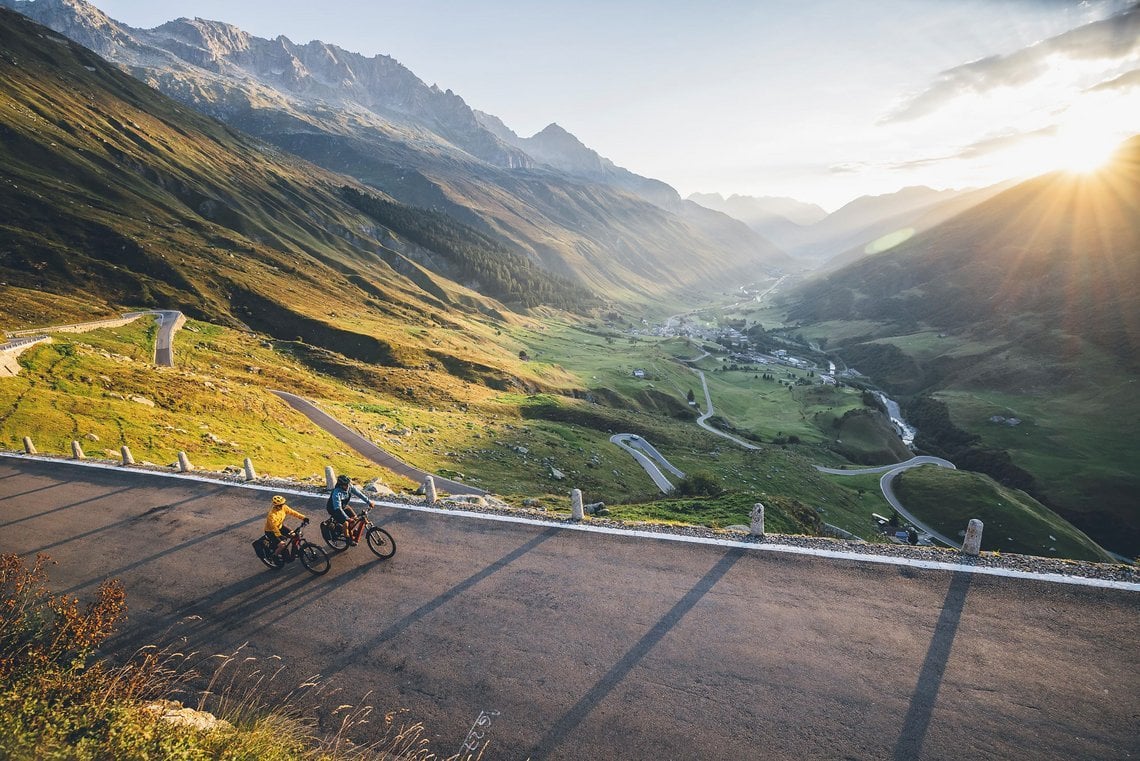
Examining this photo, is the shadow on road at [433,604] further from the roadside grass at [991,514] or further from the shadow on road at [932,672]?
the roadside grass at [991,514]

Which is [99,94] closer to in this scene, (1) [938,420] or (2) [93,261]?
(2) [93,261]

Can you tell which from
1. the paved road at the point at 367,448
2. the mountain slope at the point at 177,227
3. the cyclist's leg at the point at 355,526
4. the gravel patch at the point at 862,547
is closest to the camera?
the gravel patch at the point at 862,547

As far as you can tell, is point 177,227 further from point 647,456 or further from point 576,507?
point 576,507

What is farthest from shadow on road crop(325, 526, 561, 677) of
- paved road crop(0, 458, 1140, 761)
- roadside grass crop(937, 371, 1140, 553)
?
roadside grass crop(937, 371, 1140, 553)

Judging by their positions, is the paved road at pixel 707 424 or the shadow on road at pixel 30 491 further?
the paved road at pixel 707 424

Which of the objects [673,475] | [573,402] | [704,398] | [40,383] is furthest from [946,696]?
[704,398]

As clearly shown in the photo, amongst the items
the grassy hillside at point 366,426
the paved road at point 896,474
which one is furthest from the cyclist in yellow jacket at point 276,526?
the paved road at point 896,474

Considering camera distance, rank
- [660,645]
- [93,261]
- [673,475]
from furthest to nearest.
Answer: [93,261]
[673,475]
[660,645]
